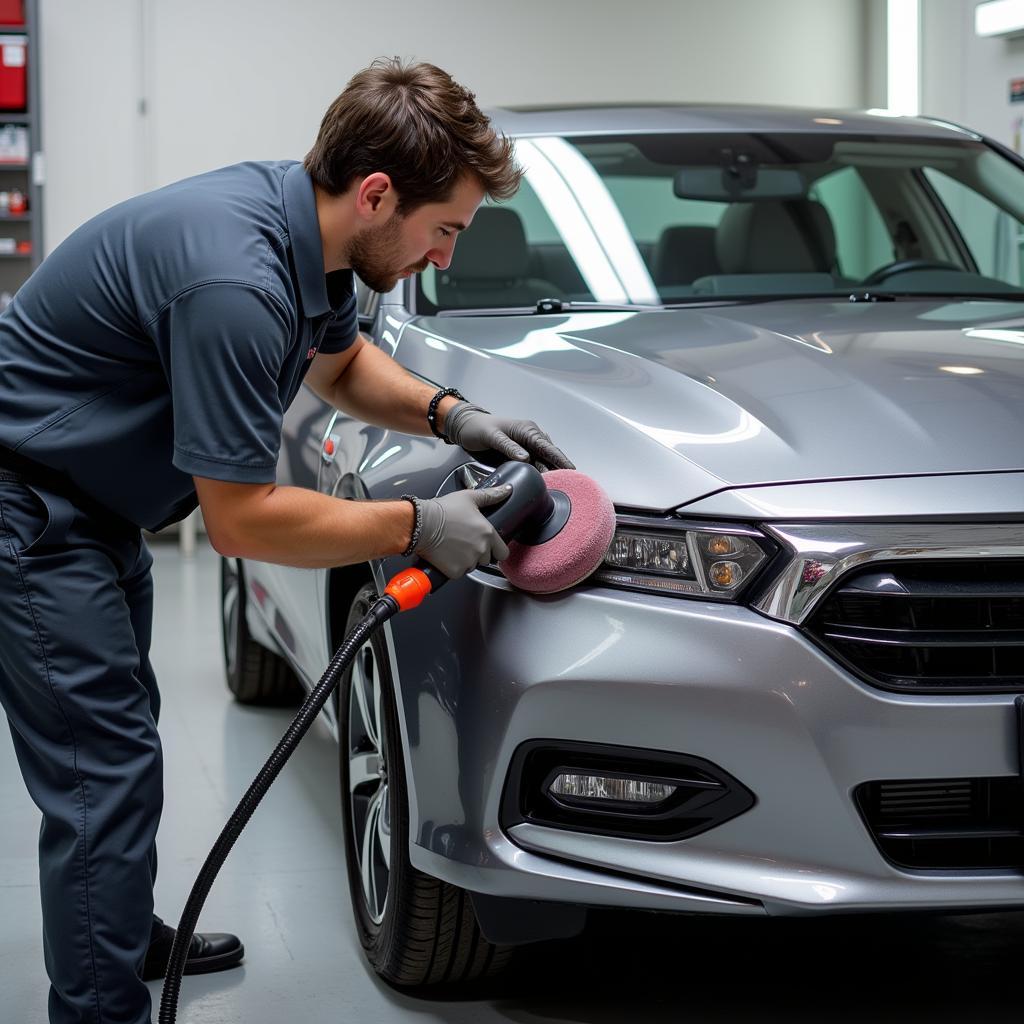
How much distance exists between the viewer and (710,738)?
71.7 inches

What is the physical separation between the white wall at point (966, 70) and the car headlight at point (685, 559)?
5853 mm

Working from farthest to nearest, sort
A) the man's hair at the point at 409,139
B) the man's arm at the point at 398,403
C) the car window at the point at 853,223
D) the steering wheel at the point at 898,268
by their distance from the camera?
the car window at the point at 853,223, the steering wheel at the point at 898,268, the man's arm at the point at 398,403, the man's hair at the point at 409,139

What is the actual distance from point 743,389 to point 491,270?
3.21ft

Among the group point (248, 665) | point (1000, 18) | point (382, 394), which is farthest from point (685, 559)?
point (1000, 18)

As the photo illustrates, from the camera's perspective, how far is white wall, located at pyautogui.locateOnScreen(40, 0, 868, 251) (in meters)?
7.45

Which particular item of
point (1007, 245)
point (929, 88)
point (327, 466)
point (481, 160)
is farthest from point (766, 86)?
point (481, 160)

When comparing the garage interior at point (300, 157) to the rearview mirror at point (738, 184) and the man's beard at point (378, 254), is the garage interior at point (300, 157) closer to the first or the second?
the rearview mirror at point (738, 184)

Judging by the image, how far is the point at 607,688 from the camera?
1.83 meters

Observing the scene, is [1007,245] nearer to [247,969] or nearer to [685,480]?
[685,480]

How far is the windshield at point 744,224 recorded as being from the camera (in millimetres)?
2943

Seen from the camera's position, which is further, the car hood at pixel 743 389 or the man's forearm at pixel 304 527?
the car hood at pixel 743 389

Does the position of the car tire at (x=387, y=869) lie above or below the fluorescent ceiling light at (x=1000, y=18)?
below

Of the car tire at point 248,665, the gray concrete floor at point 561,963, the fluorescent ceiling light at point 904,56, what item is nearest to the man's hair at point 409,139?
Result: the gray concrete floor at point 561,963

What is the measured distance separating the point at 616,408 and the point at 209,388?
598 millimetres
